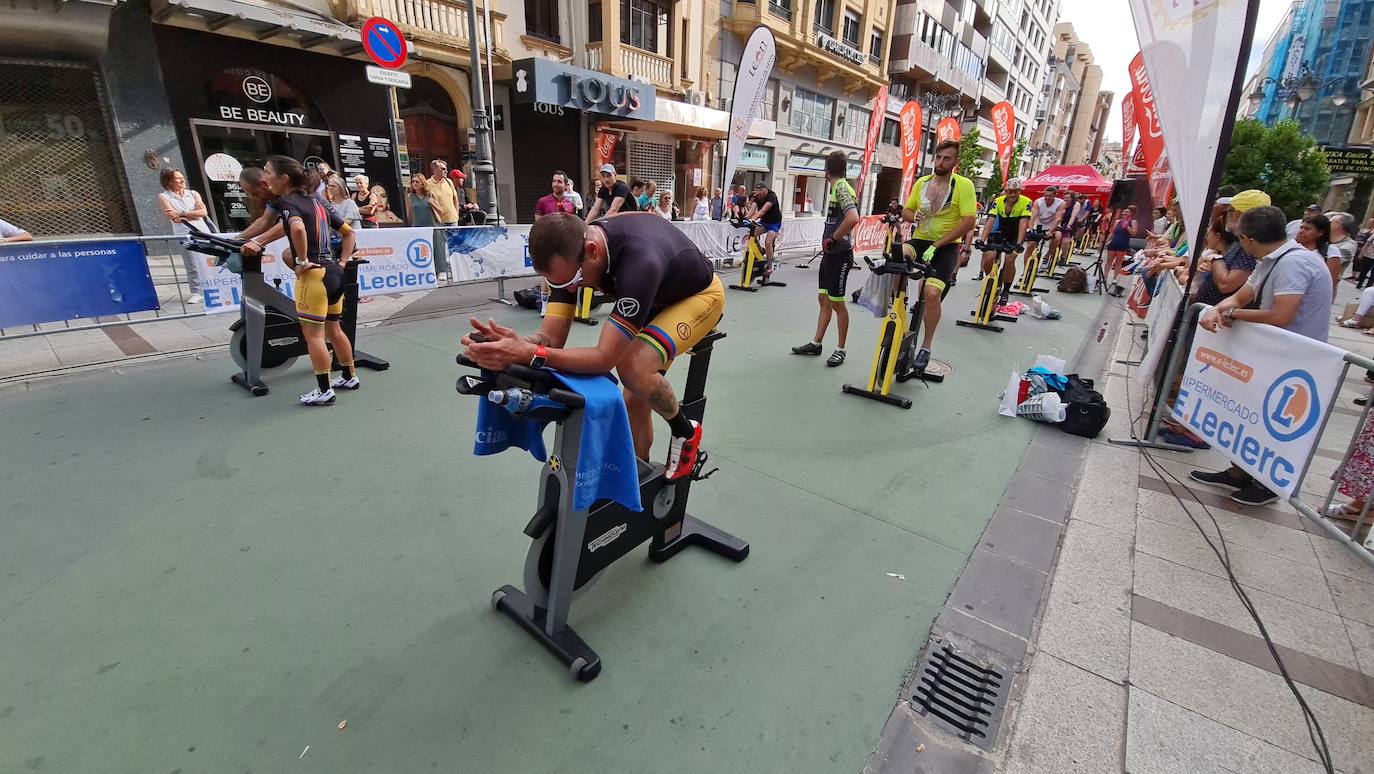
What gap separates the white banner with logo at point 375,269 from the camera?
6.51 m

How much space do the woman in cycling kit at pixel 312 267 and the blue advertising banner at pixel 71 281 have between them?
288 cm

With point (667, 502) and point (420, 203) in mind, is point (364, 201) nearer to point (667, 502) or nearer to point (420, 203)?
point (420, 203)

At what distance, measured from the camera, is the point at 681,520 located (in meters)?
2.93

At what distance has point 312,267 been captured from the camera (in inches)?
169

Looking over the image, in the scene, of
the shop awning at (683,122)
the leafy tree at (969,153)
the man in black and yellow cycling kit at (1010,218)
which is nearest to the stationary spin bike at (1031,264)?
the man in black and yellow cycling kit at (1010,218)

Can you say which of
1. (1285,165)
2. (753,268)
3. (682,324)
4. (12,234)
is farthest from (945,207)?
(1285,165)

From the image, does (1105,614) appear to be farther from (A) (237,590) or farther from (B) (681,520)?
(A) (237,590)

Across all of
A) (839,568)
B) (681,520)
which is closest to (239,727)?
(681,520)

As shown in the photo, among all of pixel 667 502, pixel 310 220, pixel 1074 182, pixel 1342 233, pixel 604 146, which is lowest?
pixel 667 502

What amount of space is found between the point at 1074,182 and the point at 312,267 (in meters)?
19.0

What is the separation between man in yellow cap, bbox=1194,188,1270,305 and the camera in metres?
4.15

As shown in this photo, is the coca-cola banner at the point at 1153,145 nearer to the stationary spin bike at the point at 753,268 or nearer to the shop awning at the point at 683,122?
the stationary spin bike at the point at 753,268

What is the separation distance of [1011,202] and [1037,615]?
844 cm

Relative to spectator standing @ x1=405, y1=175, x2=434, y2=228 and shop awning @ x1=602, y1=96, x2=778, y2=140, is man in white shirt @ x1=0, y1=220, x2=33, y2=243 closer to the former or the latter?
spectator standing @ x1=405, y1=175, x2=434, y2=228
